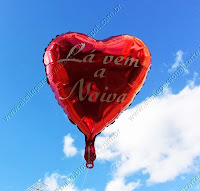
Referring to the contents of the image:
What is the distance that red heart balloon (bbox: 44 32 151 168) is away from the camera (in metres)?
10.3

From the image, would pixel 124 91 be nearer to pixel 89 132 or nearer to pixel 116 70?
pixel 116 70

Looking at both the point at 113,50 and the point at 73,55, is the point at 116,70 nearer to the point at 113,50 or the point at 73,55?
the point at 113,50

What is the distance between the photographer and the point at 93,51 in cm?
1034

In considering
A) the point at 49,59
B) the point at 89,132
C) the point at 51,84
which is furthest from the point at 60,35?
the point at 89,132

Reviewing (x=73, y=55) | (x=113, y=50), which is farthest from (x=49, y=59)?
(x=113, y=50)

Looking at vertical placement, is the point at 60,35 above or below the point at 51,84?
above

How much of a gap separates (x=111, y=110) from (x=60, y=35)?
271cm

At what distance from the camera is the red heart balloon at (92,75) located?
10.3 metres

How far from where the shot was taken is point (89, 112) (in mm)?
10664

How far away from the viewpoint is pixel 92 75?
10398 millimetres

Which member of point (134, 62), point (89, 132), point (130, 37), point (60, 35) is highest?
point (60, 35)

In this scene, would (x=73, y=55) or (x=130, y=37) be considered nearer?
(x=73, y=55)

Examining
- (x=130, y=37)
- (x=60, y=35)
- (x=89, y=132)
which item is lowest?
(x=89, y=132)

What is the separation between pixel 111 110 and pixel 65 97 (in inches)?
Result: 57.2
